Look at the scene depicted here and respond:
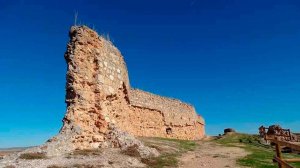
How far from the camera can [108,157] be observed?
44.2ft

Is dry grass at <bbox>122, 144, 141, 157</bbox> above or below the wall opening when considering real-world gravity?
below

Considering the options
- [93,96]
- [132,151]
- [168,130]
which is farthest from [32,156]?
[168,130]

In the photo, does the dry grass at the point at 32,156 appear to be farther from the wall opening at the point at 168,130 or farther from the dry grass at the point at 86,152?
the wall opening at the point at 168,130

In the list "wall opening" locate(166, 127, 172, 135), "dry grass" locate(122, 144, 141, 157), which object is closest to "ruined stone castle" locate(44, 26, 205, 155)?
"dry grass" locate(122, 144, 141, 157)

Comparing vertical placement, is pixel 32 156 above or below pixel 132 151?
below

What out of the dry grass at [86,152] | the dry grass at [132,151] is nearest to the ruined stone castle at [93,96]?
the dry grass at [132,151]

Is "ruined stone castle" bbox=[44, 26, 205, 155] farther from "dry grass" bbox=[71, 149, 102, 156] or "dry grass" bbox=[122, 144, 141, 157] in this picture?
"dry grass" bbox=[71, 149, 102, 156]

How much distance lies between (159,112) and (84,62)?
14113mm

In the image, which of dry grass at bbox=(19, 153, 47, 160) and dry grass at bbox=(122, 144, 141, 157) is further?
dry grass at bbox=(122, 144, 141, 157)

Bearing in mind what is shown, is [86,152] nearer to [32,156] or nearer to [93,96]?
[32,156]

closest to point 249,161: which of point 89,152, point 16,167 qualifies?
point 89,152

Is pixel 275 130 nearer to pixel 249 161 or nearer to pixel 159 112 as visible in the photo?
pixel 159 112

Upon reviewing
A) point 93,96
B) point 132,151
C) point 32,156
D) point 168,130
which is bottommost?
point 32,156

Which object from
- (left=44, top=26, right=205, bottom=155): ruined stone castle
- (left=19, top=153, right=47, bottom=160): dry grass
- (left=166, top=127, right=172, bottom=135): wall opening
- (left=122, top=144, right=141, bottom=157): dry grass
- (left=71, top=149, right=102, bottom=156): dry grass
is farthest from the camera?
(left=166, top=127, right=172, bottom=135): wall opening
